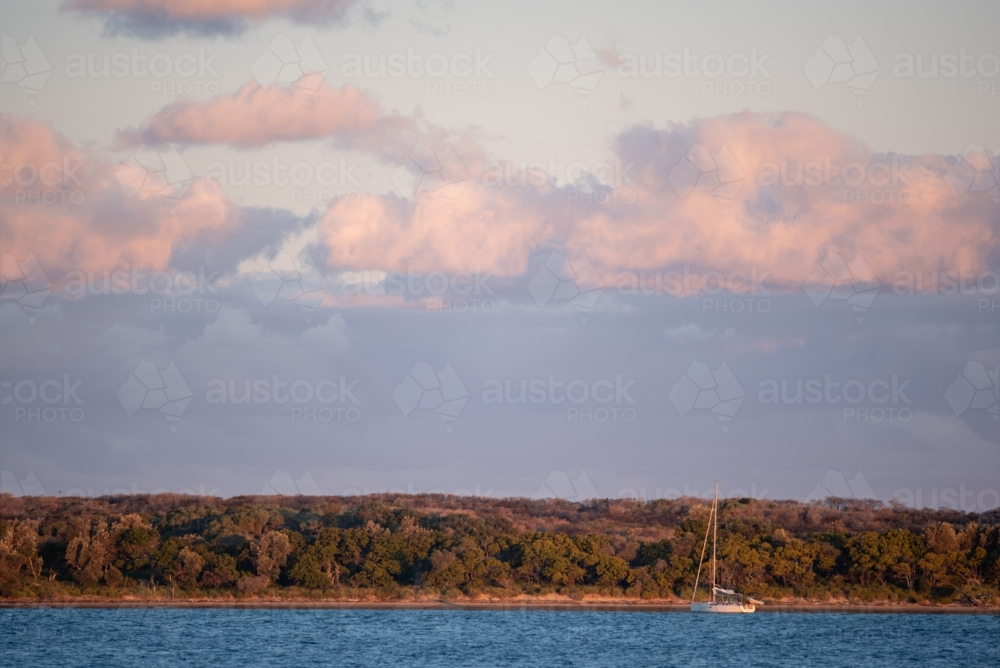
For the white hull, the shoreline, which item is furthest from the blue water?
the white hull

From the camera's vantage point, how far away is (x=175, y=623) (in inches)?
3561

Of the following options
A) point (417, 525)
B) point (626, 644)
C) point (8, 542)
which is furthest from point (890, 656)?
point (8, 542)

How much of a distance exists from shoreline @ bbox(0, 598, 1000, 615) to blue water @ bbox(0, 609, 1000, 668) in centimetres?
62

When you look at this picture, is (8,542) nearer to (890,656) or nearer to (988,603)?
(890,656)

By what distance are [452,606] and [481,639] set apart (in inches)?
629

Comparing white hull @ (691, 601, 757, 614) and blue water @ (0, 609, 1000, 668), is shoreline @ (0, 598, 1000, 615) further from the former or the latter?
white hull @ (691, 601, 757, 614)

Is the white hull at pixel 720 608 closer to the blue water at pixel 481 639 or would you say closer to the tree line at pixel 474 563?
the blue water at pixel 481 639

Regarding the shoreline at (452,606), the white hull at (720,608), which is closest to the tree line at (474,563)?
the shoreline at (452,606)

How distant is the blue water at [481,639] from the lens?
74.1 meters

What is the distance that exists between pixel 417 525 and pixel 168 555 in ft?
72.1

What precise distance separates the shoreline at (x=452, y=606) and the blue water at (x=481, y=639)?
2.04 feet

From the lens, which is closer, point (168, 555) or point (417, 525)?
point (168, 555)

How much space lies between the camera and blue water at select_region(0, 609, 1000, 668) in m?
74.1

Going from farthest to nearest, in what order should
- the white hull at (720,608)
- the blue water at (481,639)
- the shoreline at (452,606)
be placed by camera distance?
1. the shoreline at (452,606)
2. the white hull at (720,608)
3. the blue water at (481,639)
